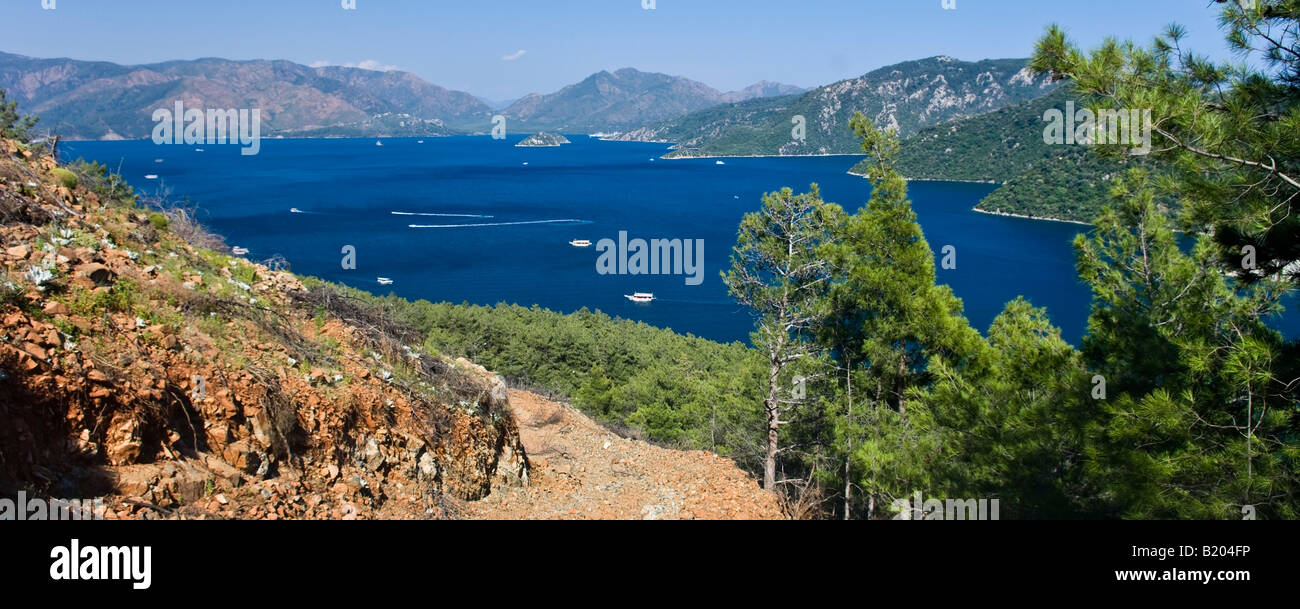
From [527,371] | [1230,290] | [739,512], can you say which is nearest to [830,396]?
[739,512]

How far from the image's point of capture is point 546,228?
77.1 metres

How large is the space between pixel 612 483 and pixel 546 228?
69.3 meters

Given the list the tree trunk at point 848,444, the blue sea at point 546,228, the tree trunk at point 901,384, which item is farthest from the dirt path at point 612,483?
the blue sea at point 546,228

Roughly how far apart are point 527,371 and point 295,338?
18124 mm

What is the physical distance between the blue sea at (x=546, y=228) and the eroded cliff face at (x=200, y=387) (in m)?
9.03

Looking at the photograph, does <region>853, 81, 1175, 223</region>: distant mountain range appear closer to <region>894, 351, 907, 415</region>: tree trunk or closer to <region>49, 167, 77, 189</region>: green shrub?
<region>894, 351, 907, 415</region>: tree trunk

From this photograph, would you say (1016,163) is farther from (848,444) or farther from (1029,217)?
(848,444)

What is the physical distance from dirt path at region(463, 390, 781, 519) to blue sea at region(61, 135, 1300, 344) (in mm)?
5502

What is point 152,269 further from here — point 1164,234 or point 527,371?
point 527,371

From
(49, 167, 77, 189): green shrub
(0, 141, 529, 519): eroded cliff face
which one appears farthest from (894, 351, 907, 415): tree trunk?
(49, 167, 77, 189): green shrub

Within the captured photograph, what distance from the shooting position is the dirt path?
7.80 meters

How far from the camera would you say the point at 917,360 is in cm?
1089

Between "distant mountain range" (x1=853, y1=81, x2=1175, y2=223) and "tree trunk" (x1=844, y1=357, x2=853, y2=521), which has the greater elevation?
"distant mountain range" (x1=853, y1=81, x2=1175, y2=223)

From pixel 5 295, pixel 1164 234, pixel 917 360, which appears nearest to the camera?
pixel 5 295
